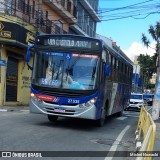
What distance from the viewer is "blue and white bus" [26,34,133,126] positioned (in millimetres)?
14430

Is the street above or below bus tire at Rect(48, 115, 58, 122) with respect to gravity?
below

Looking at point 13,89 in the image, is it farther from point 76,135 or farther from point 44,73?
point 76,135

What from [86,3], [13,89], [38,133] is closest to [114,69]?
[38,133]

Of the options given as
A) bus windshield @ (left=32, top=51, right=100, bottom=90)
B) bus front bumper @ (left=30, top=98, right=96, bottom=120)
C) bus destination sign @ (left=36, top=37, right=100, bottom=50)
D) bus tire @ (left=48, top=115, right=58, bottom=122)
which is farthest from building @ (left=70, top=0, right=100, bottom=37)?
bus front bumper @ (left=30, top=98, right=96, bottom=120)

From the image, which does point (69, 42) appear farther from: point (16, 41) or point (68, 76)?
point (16, 41)

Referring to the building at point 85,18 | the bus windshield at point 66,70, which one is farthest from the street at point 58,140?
the building at point 85,18

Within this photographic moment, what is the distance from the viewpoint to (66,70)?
14555 mm

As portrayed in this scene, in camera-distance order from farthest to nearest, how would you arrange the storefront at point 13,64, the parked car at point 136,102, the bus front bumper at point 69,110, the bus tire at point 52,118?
the parked car at point 136,102 < the storefront at point 13,64 < the bus tire at point 52,118 < the bus front bumper at point 69,110

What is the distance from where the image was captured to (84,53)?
579 inches

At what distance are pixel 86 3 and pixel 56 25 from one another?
30.6 ft

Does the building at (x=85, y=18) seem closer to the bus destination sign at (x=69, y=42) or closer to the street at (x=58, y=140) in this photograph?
the bus destination sign at (x=69, y=42)

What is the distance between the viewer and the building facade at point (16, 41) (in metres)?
25.1

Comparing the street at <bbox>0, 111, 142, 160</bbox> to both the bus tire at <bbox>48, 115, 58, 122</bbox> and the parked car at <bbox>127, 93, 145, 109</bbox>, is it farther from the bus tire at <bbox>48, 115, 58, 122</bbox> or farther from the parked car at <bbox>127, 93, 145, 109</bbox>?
the parked car at <bbox>127, 93, 145, 109</bbox>

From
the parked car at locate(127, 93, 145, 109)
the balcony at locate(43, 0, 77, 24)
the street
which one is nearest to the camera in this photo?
the street
